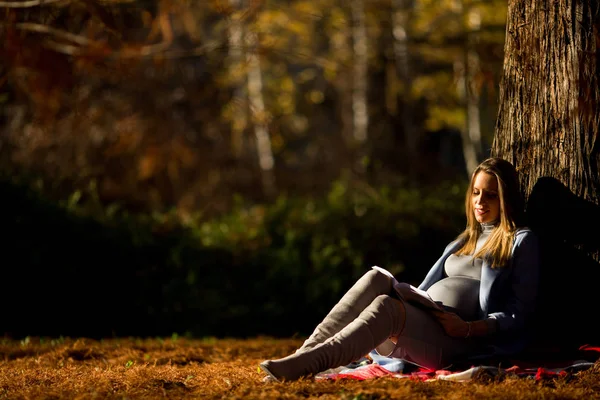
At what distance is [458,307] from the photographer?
14.6 ft

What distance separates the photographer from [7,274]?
8.04 meters

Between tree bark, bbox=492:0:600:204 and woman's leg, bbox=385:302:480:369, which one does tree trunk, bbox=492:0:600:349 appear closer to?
tree bark, bbox=492:0:600:204

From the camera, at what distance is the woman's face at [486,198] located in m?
4.61

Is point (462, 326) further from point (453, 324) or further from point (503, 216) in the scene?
point (503, 216)

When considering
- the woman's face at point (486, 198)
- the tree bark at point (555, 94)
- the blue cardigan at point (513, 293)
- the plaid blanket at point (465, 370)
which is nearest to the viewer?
the plaid blanket at point (465, 370)

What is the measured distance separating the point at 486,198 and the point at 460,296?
62 centimetres

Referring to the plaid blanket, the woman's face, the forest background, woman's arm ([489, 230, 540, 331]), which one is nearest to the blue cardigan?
woman's arm ([489, 230, 540, 331])

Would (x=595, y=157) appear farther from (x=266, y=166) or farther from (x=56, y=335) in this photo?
(x=266, y=166)

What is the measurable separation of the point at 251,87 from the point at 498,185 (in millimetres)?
17293

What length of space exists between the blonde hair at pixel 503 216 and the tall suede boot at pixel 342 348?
2.56ft

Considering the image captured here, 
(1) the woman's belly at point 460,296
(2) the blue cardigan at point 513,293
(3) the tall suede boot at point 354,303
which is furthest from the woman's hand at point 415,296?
(2) the blue cardigan at point 513,293

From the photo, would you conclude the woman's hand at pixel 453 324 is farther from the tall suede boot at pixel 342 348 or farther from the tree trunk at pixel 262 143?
the tree trunk at pixel 262 143

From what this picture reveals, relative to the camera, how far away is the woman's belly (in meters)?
4.46

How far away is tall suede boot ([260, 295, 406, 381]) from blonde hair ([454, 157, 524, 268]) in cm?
78
